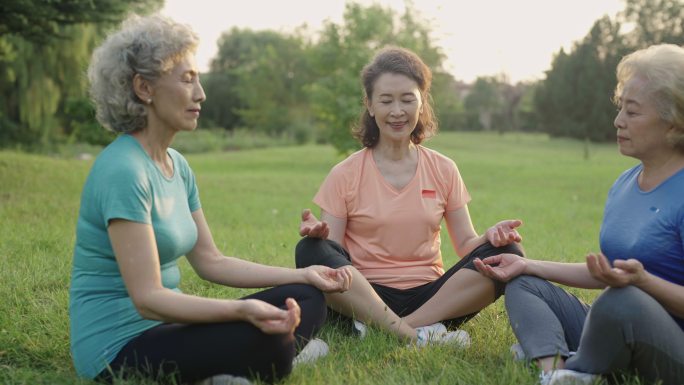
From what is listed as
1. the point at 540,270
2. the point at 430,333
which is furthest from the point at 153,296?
the point at 540,270

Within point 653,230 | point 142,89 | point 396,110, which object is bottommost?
point 653,230

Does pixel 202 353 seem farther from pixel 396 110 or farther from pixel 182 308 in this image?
pixel 396 110

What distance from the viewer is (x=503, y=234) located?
11.8 feet

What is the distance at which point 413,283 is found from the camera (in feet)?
13.1

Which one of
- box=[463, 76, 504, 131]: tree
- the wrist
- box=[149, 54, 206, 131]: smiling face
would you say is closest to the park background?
the wrist

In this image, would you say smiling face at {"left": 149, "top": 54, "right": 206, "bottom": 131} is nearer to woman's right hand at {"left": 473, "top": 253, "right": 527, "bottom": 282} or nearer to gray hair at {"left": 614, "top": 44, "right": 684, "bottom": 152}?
woman's right hand at {"left": 473, "top": 253, "right": 527, "bottom": 282}

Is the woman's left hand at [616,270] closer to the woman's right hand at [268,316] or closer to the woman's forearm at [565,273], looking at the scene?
the woman's forearm at [565,273]

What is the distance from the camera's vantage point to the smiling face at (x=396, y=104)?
4062mm

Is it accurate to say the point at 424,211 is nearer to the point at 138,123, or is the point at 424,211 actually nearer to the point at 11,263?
the point at 138,123

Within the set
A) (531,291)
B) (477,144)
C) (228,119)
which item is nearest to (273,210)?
(531,291)

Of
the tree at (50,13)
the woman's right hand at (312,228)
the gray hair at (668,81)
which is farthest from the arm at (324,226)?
the tree at (50,13)

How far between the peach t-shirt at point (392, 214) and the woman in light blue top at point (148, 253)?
48.9 inches

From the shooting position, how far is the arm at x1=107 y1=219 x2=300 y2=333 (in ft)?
8.47

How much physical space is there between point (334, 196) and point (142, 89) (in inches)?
59.9
